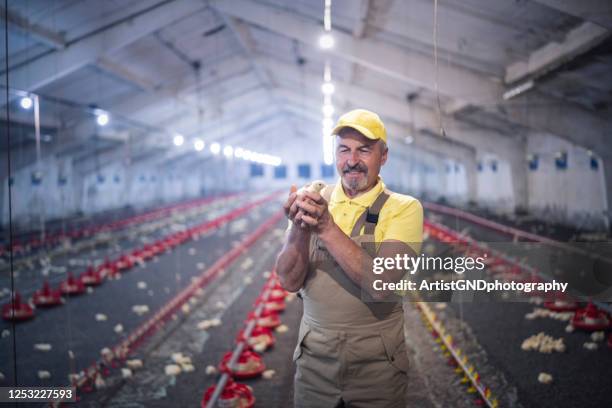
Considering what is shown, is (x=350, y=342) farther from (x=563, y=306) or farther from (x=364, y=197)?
(x=563, y=306)

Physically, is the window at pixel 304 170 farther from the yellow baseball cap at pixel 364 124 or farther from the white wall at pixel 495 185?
the yellow baseball cap at pixel 364 124

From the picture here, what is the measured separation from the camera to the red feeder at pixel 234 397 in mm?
4184

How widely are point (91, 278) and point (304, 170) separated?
39.7m

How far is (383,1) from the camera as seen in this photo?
8617 mm

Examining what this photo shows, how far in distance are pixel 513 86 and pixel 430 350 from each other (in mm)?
6514

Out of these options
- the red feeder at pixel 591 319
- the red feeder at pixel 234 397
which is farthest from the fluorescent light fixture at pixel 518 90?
the red feeder at pixel 234 397

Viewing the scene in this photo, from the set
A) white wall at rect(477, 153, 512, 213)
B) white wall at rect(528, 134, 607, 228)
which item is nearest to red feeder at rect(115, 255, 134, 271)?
white wall at rect(528, 134, 607, 228)

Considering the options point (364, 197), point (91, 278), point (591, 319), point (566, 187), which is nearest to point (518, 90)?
point (591, 319)

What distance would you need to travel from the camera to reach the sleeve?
1.98m

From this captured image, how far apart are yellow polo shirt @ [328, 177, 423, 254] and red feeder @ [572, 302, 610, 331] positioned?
4.84 meters

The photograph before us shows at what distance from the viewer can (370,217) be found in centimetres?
205

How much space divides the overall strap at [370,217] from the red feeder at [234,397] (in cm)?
279

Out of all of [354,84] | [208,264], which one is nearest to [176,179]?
[354,84]

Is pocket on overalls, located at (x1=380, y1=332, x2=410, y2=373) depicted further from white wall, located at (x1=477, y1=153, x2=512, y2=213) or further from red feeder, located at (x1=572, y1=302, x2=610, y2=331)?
white wall, located at (x1=477, y1=153, x2=512, y2=213)
